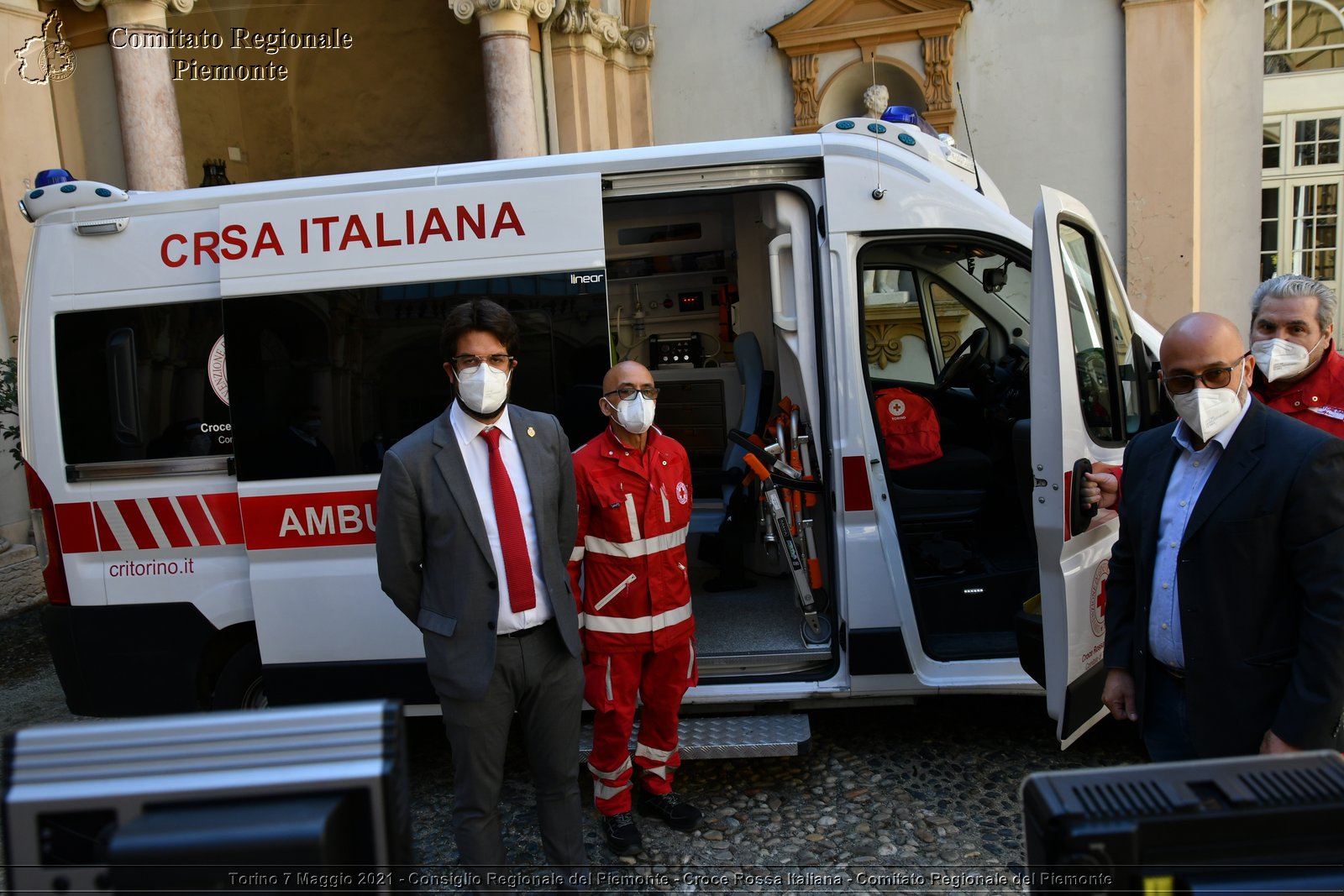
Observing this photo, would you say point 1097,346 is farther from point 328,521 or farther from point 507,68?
point 507,68

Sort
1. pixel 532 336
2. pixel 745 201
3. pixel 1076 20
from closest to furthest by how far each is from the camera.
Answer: pixel 532 336 → pixel 745 201 → pixel 1076 20

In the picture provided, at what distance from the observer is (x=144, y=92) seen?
7.20m

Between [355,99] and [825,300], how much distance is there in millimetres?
10616

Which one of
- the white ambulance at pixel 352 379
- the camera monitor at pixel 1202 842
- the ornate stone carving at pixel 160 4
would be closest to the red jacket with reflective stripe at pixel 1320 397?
the white ambulance at pixel 352 379

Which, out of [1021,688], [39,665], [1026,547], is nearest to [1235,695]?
[1021,688]

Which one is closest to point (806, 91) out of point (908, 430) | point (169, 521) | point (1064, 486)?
point (908, 430)

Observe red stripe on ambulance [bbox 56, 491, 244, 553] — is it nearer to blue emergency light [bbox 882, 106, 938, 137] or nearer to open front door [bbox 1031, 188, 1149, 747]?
open front door [bbox 1031, 188, 1149, 747]

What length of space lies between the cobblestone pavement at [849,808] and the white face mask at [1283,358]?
169cm

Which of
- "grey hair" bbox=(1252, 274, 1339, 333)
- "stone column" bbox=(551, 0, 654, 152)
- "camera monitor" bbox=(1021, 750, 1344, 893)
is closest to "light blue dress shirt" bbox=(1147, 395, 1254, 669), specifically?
"grey hair" bbox=(1252, 274, 1339, 333)

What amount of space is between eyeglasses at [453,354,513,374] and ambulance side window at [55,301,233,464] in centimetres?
148

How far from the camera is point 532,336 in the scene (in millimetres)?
3486

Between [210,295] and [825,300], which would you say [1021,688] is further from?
[210,295]

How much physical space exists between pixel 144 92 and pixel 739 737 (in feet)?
22.9

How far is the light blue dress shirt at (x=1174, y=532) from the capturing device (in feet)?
6.86
